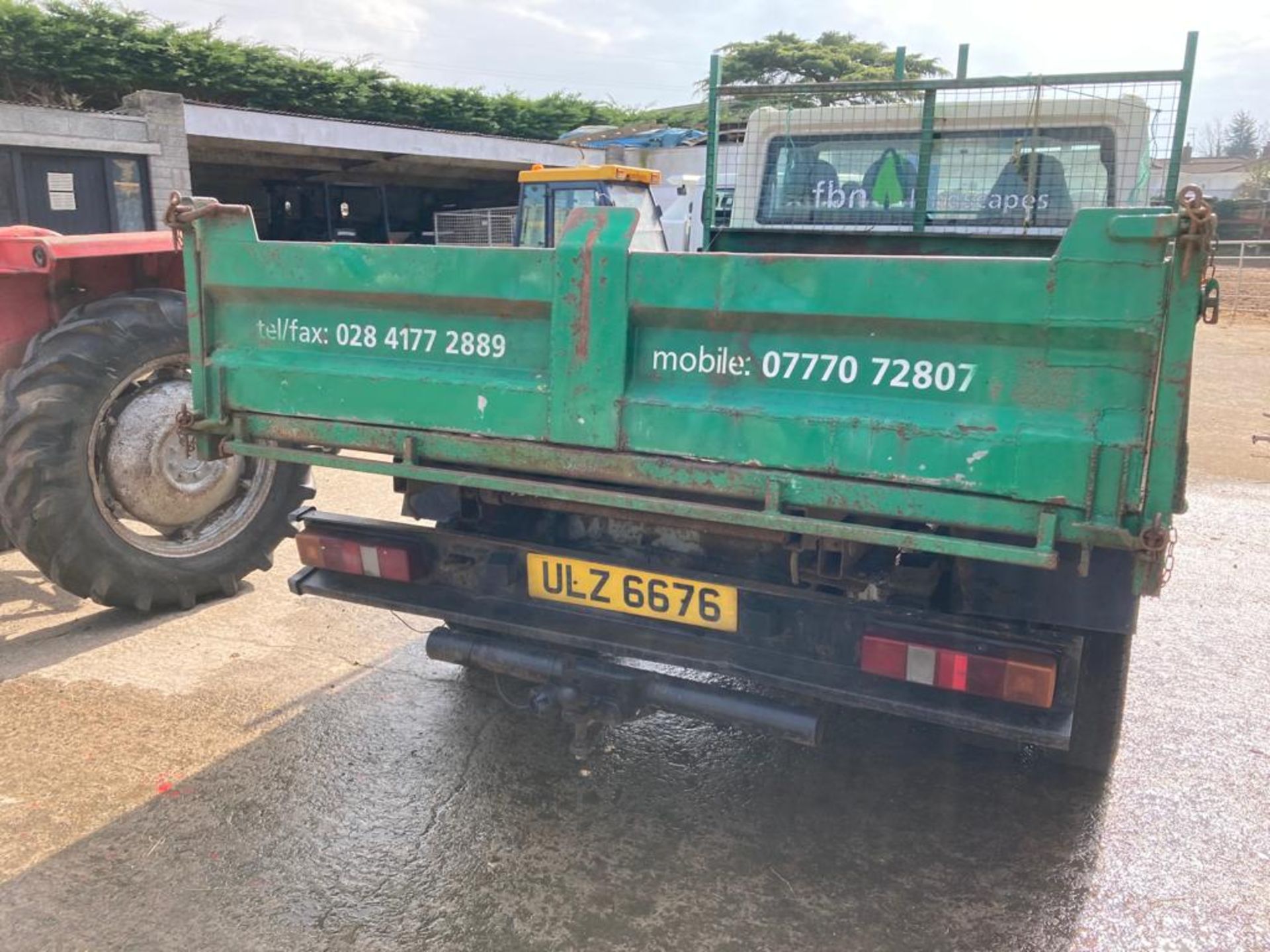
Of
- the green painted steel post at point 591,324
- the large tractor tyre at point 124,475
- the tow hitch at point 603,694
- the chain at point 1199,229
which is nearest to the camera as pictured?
the chain at point 1199,229

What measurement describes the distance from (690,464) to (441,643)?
1.15 metres

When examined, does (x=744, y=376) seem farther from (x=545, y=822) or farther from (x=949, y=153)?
(x=949, y=153)

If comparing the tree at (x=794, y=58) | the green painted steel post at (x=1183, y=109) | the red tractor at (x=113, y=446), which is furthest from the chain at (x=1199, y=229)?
the tree at (x=794, y=58)

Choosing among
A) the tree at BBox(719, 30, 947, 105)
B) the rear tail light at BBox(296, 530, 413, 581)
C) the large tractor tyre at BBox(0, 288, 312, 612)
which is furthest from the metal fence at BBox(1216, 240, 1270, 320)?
the rear tail light at BBox(296, 530, 413, 581)

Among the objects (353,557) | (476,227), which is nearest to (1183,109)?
(353,557)

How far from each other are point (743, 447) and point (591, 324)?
1.75 ft

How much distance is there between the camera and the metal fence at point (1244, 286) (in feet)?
64.6

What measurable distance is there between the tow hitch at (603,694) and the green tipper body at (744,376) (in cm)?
56

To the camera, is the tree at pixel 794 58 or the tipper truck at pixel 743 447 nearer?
the tipper truck at pixel 743 447

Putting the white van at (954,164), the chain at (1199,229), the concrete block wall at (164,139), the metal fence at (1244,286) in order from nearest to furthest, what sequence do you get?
the chain at (1199,229)
the white van at (954,164)
the concrete block wall at (164,139)
the metal fence at (1244,286)

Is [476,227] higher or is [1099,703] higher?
[476,227]

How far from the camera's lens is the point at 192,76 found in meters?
16.3

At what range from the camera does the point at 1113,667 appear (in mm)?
2828

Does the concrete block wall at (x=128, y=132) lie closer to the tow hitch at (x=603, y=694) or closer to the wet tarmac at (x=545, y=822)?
the wet tarmac at (x=545, y=822)
